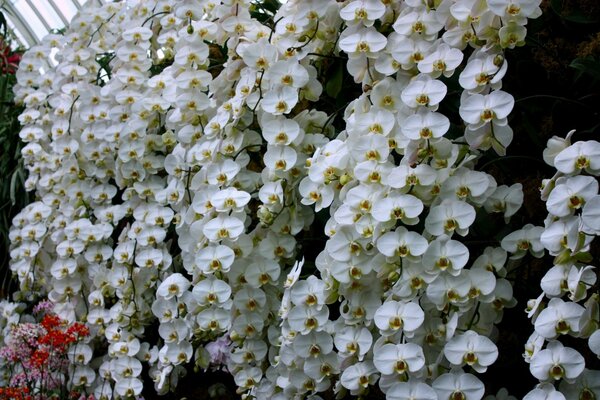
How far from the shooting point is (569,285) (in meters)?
1.34

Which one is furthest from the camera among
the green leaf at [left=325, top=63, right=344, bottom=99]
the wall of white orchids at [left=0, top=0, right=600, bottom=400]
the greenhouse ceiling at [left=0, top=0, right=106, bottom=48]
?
the greenhouse ceiling at [left=0, top=0, right=106, bottom=48]

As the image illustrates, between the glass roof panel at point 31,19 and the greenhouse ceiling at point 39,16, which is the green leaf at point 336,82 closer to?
the greenhouse ceiling at point 39,16

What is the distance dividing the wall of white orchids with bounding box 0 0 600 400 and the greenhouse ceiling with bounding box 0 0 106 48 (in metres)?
4.07

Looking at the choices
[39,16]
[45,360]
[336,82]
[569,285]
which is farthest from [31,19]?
[569,285]

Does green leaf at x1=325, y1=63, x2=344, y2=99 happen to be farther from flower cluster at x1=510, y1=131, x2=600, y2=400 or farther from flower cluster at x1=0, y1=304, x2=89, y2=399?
flower cluster at x1=0, y1=304, x2=89, y2=399

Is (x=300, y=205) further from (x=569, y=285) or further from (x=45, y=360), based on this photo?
(x=45, y=360)

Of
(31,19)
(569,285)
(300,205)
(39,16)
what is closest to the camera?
(569,285)

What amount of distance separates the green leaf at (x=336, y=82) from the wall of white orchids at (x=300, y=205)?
16 millimetres

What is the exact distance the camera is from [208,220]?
6.76ft

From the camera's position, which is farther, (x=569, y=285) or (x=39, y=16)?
(x=39, y=16)

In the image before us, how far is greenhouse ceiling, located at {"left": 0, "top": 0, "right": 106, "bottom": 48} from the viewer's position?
22.9 feet

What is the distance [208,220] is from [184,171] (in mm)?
317

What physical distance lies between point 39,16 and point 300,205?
20.3 feet

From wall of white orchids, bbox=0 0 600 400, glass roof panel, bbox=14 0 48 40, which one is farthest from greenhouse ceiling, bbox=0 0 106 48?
wall of white orchids, bbox=0 0 600 400
